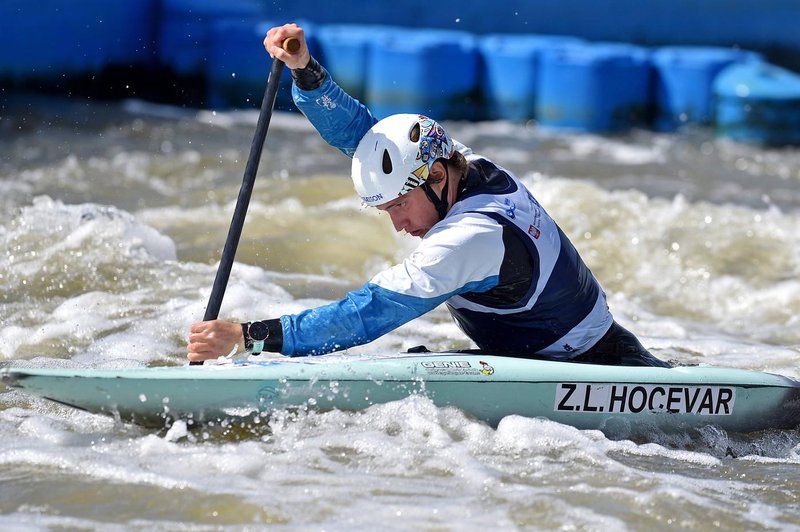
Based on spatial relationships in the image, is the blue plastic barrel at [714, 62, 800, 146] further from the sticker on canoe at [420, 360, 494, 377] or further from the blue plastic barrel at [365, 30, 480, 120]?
the sticker on canoe at [420, 360, 494, 377]

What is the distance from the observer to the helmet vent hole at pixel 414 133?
154 inches

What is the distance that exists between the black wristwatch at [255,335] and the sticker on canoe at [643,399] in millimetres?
1134

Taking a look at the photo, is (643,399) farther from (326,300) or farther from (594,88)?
(594,88)

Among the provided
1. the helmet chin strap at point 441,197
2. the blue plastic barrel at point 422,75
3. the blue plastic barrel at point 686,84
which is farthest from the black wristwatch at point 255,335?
the blue plastic barrel at point 686,84

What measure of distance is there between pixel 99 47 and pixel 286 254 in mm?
6583

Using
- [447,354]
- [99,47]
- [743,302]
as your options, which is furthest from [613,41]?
[447,354]

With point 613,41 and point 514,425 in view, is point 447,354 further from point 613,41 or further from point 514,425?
point 613,41

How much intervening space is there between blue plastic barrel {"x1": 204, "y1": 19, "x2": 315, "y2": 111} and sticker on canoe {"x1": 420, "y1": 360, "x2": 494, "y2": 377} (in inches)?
337

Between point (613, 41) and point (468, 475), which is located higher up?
point (613, 41)

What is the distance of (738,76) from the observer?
11789 mm

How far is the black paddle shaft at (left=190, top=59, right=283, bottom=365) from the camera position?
4.07 m

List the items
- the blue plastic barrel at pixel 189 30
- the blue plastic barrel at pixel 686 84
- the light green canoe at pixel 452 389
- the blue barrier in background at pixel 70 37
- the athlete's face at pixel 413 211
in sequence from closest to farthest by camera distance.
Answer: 1. the light green canoe at pixel 452 389
2. the athlete's face at pixel 413 211
3. the blue barrier in background at pixel 70 37
4. the blue plastic barrel at pixel 686 84
5. the blue plastic barrel at pixel 189 30

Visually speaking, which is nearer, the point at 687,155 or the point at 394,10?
the point at 687,155

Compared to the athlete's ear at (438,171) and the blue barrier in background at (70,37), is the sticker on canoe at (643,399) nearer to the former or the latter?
the athlete's ear at (438,171)
